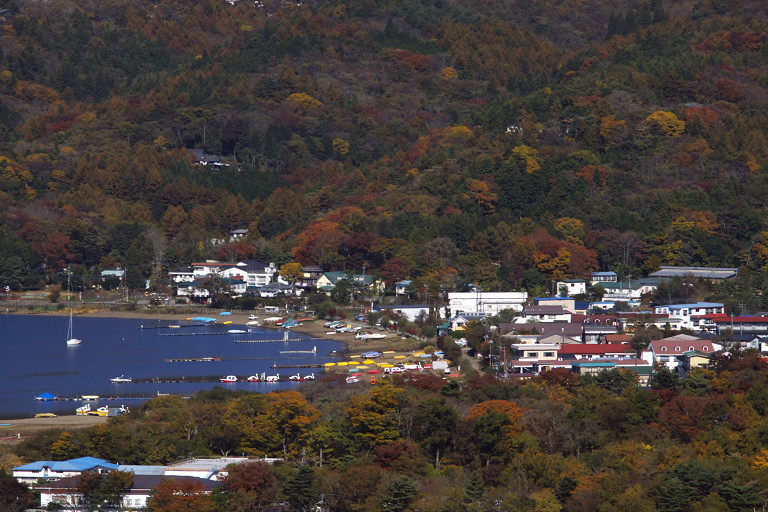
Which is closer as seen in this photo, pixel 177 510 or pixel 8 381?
pixel 177 510

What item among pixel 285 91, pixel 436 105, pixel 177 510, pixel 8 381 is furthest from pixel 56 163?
pixel 177 510

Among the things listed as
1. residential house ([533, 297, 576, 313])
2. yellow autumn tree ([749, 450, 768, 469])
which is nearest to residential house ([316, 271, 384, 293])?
residential house ([533, 297, 576, 313])

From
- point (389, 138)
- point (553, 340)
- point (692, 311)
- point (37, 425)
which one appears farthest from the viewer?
point (389, 138)

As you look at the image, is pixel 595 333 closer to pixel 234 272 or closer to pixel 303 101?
pixel 234 272

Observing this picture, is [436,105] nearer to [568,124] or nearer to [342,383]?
[568,124]

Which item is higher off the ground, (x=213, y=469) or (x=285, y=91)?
(x=285, y=91)

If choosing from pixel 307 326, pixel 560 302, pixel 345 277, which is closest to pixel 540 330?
pixel 560 302

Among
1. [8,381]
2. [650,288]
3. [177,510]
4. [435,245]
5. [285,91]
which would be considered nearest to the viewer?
[177,510]
